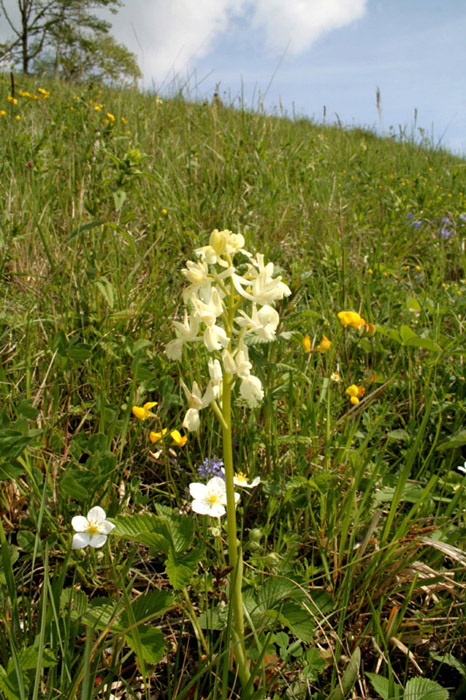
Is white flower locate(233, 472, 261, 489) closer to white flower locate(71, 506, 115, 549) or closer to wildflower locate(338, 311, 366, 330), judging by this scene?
white flower locate(71, 506, 115, 549)

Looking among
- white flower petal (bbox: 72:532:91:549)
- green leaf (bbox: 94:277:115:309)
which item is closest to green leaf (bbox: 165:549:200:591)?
white flower petal (bbox: 72:532:91:549)

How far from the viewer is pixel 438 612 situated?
1.16 meters

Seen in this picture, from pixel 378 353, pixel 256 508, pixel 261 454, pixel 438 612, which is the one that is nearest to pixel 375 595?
pixel 438 612

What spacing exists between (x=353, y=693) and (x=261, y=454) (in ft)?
2.44

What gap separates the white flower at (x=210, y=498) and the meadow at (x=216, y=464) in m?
0.05

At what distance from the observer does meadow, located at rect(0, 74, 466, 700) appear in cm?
98

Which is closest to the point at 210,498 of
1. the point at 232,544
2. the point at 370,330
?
the point at 232,544

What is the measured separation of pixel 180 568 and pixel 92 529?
0.81ft

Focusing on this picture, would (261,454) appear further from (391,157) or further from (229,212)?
(391,157)

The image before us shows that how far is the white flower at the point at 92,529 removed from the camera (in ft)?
3.40

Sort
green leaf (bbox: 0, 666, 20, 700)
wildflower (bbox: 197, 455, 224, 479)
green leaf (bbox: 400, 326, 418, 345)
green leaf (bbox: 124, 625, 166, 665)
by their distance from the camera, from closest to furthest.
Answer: green leaf (bbox: 0, 666, 20, 700) → green leaf (bbox: 124, 625, 166, 665) → wildflower (bbox: 197, 455, 224, 479) → green leaf (bbox: 400, 326, 418, 345)

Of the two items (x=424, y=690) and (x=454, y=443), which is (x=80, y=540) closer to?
(x=424, y=690)

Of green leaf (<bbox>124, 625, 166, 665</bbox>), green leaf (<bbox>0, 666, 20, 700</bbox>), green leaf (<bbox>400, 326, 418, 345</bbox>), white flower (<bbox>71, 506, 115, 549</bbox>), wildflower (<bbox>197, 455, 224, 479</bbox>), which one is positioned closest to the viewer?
green leaf (<bbox>0, 666, 20, 700</bbox>)

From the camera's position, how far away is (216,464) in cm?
141
